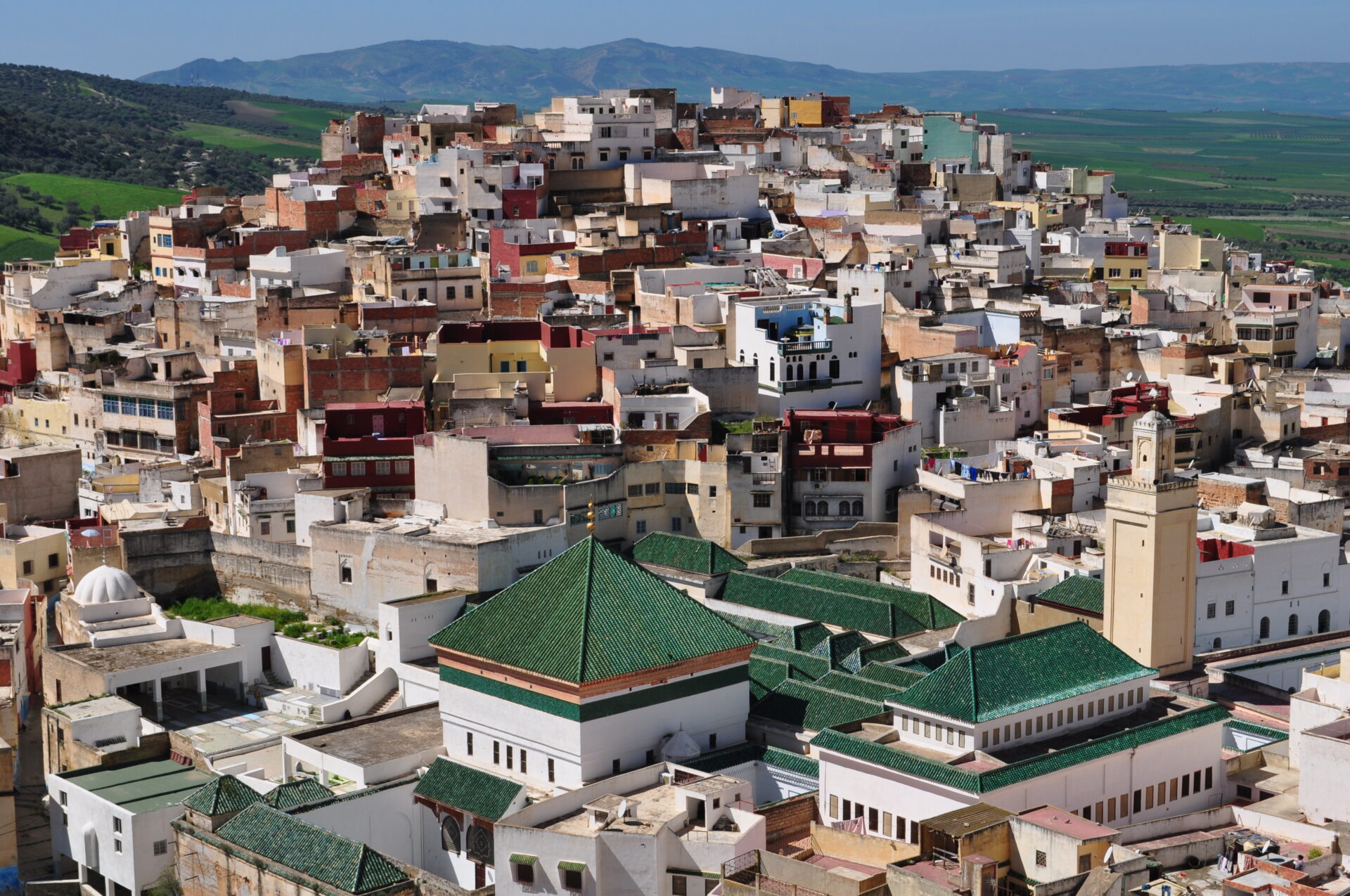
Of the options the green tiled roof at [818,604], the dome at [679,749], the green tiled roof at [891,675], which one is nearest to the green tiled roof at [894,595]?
the green tiled roof at [818,604]

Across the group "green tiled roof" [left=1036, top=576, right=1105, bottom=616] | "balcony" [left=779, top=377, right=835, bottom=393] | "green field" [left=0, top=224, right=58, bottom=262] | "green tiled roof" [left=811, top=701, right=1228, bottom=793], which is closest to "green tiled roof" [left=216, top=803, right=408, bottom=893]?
"green tiled roof" [left=811, top=701, right=1228, bottom=793]

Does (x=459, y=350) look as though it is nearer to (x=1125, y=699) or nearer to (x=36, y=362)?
(x=36, y=362)

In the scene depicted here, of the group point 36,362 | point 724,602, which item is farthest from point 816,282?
point 36,362

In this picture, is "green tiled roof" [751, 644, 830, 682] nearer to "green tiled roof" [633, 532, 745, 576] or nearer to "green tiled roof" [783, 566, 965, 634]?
"green tiled roof" [783, 566, 965, 634]

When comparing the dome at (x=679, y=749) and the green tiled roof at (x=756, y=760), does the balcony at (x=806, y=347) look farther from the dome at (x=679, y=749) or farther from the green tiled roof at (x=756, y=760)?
the dome at (x=679, y=749)

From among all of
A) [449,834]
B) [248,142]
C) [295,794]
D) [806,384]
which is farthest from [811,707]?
[248,142]
